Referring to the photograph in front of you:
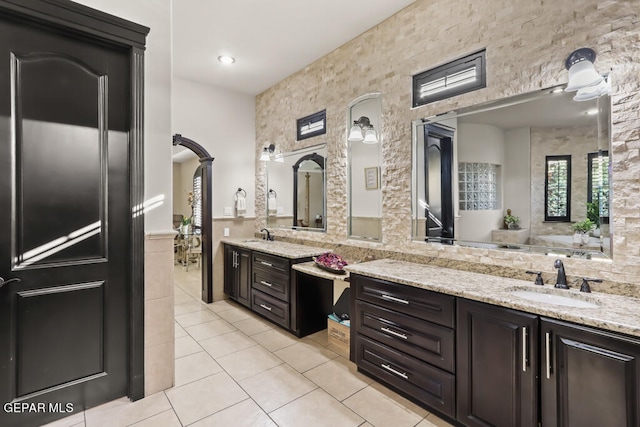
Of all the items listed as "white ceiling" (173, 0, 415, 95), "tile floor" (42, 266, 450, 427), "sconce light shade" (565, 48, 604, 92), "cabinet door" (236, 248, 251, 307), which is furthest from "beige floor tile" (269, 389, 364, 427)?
"white ceiling" (173, 0, 415, 95)

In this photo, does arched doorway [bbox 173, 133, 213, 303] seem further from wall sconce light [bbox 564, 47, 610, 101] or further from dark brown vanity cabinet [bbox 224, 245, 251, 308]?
wall sconce light [bbox 564, 47, 610, 101]

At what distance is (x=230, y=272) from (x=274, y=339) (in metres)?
1.55

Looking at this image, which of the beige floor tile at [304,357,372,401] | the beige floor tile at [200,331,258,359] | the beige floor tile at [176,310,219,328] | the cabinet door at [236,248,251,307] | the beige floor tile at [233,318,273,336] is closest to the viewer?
the beige floor tile at [304,357,372,401]

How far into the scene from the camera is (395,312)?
7.27 ft

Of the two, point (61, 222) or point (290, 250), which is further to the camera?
point (290, 250)

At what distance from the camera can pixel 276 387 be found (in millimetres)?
2352

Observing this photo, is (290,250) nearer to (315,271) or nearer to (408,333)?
(315,271)

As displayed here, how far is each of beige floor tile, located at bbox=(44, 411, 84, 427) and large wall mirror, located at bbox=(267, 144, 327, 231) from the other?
106 inches

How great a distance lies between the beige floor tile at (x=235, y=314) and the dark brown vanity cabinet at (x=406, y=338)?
1827 mm

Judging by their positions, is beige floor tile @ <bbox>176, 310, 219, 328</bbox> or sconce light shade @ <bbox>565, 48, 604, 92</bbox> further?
beige floor tile @ <bbox>176, 310, 219, 328</bbox>

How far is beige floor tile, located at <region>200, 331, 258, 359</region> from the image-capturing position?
295 cm

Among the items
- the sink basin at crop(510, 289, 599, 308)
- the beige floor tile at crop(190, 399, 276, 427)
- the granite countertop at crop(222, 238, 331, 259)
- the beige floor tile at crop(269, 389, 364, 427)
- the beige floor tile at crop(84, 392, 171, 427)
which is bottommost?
the beige floor tile at crop(269, 389, 364, 427)

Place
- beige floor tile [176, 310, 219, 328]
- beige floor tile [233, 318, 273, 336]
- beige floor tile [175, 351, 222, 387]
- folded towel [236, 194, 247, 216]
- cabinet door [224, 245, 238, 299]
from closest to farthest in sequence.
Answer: beige floor tile [175, 351, 222, 387] < beige floor tile [233, 318, 273, 336] < beige floor tile [176, 310, 219, 328] < cabinet door [224, 245, 238, 299] < folded towel [236, 194, 247, 216]

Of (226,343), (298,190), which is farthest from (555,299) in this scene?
(298,190)
